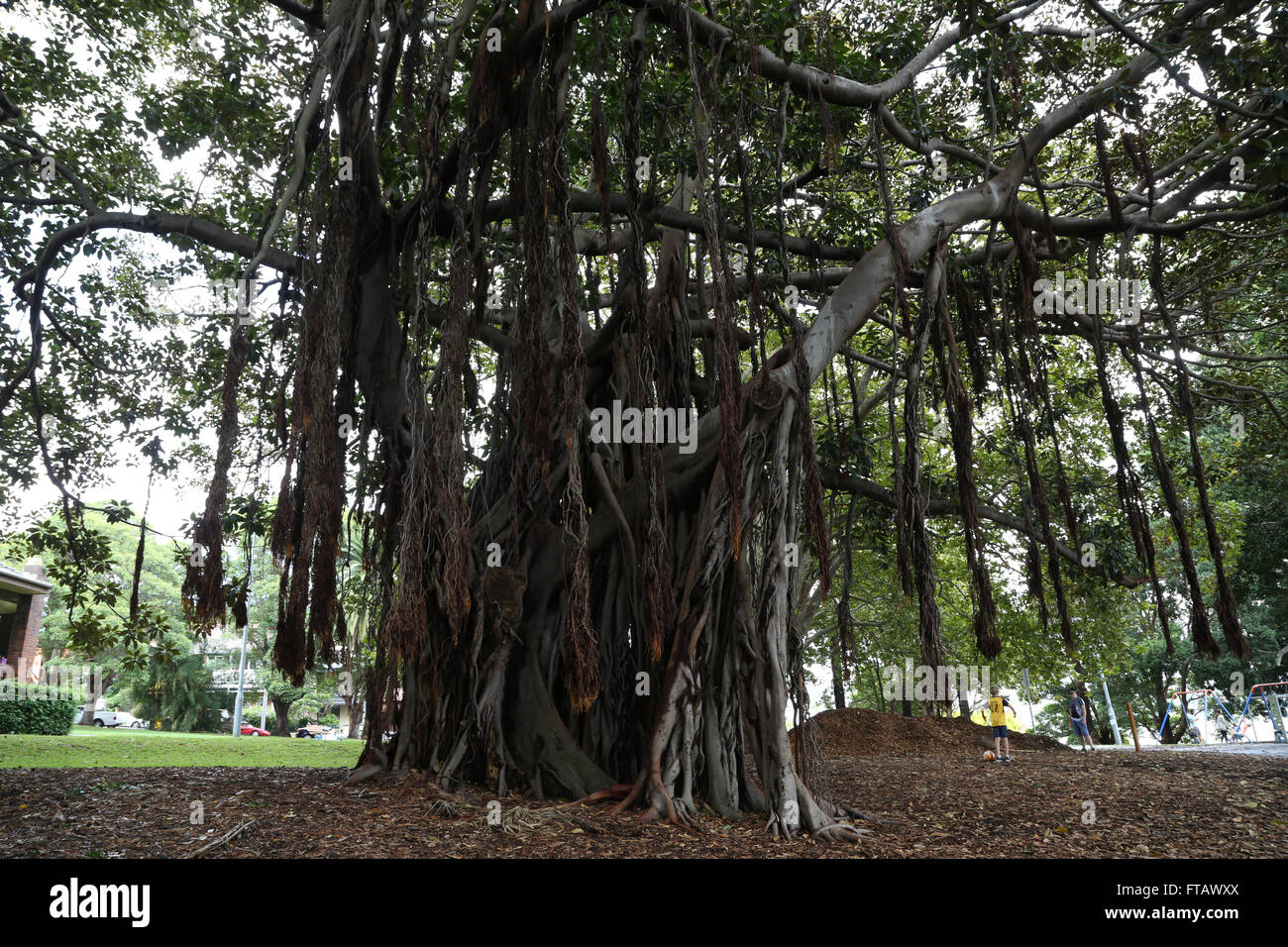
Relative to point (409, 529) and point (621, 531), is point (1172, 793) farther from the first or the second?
point (409, 529)

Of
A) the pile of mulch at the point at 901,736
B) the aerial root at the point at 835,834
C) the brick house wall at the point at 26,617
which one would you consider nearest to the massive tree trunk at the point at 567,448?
the aerial root at the point at 835,834

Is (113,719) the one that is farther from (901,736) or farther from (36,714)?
(901,736)

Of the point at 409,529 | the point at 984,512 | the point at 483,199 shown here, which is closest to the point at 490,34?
the point at 483,199

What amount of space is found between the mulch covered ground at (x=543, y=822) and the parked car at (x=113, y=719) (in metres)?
23.6

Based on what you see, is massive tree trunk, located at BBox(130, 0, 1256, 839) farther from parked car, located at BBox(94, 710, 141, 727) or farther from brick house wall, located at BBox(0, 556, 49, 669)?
parked car, located at BBox(94, 710, 141, 727)

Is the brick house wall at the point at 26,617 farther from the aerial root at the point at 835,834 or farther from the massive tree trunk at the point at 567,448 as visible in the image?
the aerial root at the point at 835,834

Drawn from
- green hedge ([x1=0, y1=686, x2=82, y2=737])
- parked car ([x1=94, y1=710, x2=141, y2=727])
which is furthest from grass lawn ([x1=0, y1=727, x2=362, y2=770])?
parked car ([x1=94, y1=710, x2=141, y2=727])

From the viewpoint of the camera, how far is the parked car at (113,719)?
80.9 ft

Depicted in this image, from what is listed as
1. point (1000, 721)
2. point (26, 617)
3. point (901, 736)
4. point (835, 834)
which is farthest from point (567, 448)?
point (26, 617)

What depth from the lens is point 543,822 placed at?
3.63 meters

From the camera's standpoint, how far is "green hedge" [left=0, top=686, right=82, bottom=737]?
12.7 m

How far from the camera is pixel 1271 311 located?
23.2 ft

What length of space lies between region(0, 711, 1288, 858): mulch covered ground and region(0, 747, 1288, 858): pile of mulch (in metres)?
0.01

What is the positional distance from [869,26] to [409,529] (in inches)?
255
